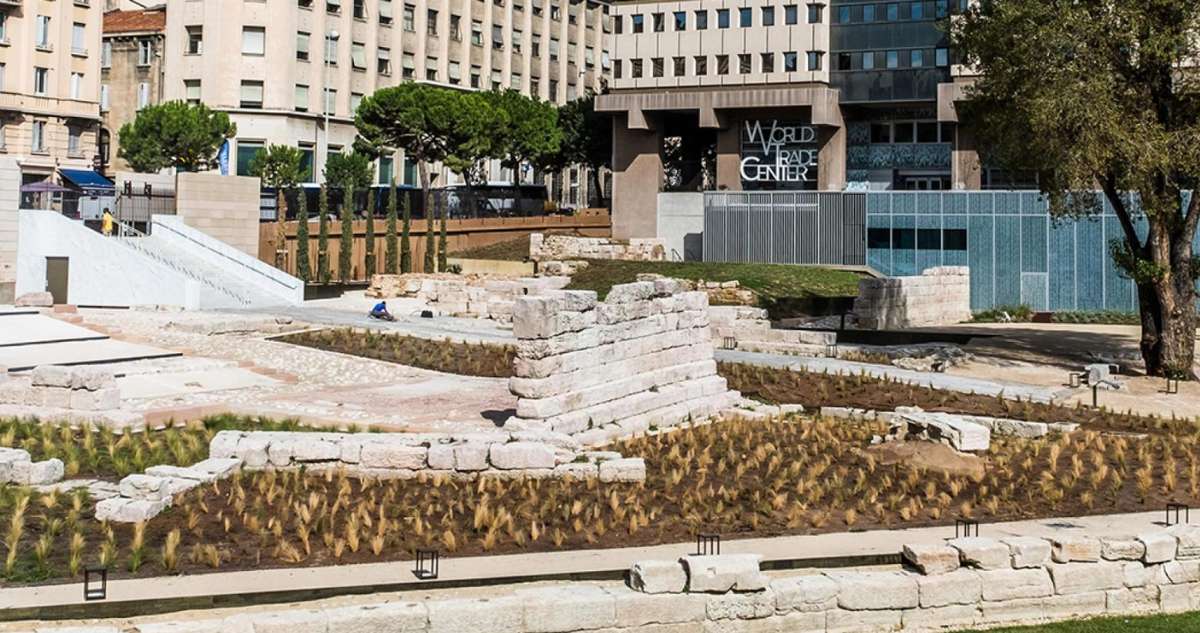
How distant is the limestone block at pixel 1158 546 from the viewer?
1452cm

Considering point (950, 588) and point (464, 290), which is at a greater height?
point (464, 290)

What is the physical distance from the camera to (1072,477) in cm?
1980

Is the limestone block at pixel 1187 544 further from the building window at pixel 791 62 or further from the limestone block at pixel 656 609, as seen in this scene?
the building window at pixel 791 62

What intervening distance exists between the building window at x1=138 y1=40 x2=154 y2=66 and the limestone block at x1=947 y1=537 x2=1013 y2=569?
77.3 metres

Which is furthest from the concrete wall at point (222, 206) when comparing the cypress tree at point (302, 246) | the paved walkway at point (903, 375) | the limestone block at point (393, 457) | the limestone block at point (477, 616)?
the limestone block at point (477, 616)

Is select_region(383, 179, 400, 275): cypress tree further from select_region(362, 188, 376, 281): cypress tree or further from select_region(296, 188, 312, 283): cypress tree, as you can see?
select_region(296, 188, 312, 283): cypress tree

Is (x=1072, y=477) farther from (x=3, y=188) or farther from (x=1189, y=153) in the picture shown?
(x=3, y=188)

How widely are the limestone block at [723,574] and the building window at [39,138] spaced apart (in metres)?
65.3

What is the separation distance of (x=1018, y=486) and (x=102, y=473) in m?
12.7

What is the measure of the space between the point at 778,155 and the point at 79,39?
37282mm

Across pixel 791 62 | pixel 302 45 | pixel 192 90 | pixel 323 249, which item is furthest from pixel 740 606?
pixel 302 45

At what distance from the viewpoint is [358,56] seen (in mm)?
85250

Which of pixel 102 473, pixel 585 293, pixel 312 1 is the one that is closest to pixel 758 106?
pixel 312 1

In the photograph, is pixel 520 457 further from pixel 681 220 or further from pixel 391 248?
pixel 681 220
